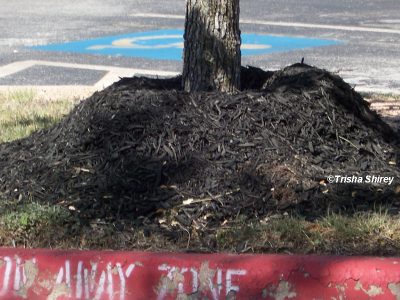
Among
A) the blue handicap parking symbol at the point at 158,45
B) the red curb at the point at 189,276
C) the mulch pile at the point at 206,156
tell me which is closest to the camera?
the red curb at the point at 189,276

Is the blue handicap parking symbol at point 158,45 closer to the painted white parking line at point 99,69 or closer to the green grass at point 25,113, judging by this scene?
the painted white parking line at point 99,69

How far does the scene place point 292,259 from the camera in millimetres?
3850

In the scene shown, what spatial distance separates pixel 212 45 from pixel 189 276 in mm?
2939

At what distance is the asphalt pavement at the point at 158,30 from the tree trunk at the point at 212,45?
4737 mm

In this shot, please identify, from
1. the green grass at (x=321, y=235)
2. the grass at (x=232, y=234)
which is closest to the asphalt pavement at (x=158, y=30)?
the grass at (x=232, y=234)

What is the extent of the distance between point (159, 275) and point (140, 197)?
5.16 feet

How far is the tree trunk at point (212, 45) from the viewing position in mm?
6473

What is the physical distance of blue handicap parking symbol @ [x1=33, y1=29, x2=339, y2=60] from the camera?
14.9 m

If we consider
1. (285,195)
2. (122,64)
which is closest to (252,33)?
(122,64)

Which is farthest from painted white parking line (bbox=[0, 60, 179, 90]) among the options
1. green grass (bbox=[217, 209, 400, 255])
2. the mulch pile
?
green grass (bbox=[217, 209, 400, 255])

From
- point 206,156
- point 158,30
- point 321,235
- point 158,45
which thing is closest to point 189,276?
point 321,235

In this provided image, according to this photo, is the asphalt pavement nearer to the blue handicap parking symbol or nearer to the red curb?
the blue handicap parking symbol

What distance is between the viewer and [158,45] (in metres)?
15.8

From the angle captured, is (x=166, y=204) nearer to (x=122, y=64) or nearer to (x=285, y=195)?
(x=285, y=195)
